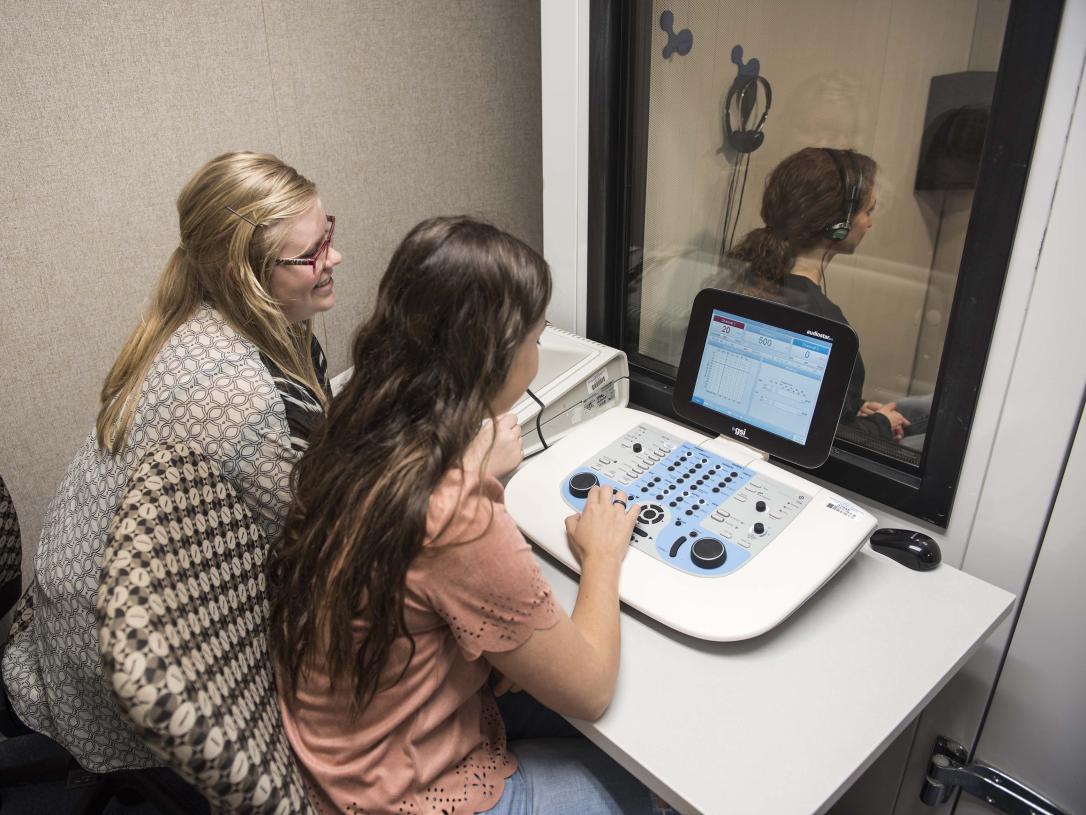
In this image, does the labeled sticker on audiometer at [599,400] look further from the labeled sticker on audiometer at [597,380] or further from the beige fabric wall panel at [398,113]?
the beige fabric wall panel at [398,113]

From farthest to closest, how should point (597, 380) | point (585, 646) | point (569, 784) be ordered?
point (597, 380)
point (569, 784)
point (585, 646)

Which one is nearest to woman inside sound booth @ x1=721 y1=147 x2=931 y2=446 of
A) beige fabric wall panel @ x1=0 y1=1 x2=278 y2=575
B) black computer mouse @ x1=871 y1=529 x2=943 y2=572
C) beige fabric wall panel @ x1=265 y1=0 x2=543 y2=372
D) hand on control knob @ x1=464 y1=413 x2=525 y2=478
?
black computer mouse @ x1=871 y1=529 x2=943 y2=572

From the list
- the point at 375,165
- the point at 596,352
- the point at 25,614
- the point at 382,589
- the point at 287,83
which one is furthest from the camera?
the point at 375,165

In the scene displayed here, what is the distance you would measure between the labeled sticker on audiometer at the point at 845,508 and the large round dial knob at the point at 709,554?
18 centimetres

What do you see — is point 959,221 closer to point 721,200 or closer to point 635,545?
point 721,200

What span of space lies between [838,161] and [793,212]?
0.11 meters

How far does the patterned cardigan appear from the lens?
1075mm

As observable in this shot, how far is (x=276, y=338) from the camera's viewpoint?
119 centimetres

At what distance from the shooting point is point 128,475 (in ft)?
3.46

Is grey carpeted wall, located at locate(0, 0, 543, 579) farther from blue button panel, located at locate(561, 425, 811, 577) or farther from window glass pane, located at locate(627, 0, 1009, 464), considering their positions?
blue button panel, located at locate(561, 425, 811, 577)

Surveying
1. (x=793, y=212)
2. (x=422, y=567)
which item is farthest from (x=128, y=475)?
(x=793, y=212)

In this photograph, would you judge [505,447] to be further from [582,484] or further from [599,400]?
[599,400]

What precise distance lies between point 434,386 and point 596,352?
0.69m

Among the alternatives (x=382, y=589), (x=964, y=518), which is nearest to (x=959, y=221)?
(x=964, y=518)
